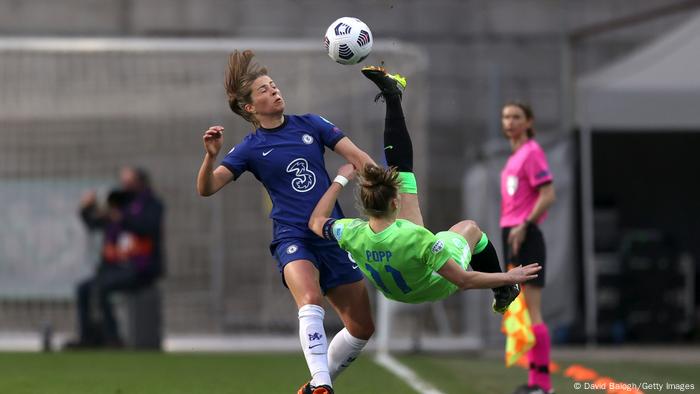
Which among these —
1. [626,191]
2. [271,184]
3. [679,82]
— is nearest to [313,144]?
[271,184]

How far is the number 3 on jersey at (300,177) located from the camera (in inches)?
315

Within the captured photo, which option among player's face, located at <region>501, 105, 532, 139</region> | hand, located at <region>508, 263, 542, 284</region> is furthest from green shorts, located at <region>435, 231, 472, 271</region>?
player's face, located at <region>501, 105, 532, 139</region>

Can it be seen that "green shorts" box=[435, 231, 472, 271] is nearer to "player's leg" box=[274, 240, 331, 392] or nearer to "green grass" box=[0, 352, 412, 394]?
"player's leg" box=[274, 240, 331, 392]

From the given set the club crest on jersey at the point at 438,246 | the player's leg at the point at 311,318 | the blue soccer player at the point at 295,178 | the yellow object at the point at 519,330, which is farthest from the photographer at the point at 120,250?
the club crest on jersey at the point at 438,246

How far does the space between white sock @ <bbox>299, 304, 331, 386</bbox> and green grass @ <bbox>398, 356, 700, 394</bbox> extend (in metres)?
2.44

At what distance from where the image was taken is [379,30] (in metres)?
19.0

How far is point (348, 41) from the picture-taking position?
8.12m

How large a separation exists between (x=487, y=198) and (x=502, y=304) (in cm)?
697

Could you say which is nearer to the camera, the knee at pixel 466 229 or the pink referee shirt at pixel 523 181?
the knee at pixel 466 229

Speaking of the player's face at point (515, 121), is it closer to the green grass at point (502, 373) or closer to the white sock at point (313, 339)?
the green grass at point (502, 373)

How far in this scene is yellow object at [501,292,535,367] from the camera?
9.85 metres

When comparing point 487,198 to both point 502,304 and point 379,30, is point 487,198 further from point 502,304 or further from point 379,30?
point 502,304

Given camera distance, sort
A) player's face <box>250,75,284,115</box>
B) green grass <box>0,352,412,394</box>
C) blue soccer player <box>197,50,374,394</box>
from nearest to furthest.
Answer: blue soccer player <box>197,50,374,394</box>
player's face <box>250,75,284,115</box>
green grass <box>0,352,412,394</box>

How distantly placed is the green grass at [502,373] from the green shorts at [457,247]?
2.49m
